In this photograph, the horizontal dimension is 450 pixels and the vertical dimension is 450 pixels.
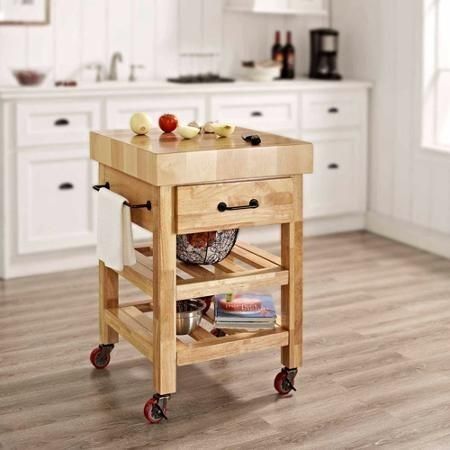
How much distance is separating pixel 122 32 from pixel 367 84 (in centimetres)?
155

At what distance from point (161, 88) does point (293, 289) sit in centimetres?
212

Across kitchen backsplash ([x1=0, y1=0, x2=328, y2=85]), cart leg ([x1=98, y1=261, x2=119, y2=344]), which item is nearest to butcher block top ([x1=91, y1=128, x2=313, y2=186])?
cart leg ([x1=98, y1=261, x2=119, y2=344])

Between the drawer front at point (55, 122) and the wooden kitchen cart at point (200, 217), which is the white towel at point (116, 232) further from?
the drawer front at point (55, 122)

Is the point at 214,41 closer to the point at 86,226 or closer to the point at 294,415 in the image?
the point at 86,226

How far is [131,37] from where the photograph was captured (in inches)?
206

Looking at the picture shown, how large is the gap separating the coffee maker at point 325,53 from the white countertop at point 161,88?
11 centimetres

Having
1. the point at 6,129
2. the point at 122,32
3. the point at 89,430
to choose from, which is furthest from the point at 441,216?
the point at 89,430

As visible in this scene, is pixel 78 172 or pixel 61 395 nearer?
pixel 61 395

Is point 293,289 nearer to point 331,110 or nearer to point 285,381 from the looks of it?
point 285,381

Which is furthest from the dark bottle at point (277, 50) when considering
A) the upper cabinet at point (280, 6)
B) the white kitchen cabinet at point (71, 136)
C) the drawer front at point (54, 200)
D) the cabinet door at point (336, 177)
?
the drawer front at point (54, 200)

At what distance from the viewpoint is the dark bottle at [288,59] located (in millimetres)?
5621

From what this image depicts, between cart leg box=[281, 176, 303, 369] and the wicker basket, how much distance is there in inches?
7.5

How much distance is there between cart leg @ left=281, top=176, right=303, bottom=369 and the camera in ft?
9.75

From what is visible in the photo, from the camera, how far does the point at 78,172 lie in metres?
4.67
